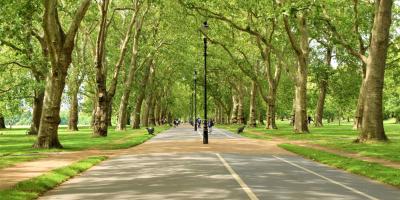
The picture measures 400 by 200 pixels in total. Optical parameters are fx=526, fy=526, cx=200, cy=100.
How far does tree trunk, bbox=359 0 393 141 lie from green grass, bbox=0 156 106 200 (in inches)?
685

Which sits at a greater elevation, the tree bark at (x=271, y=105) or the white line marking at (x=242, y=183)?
the tree bark at (x=271, y=105)

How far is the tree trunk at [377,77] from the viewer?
28688 millimetres

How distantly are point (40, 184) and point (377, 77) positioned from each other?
21318 millimetres

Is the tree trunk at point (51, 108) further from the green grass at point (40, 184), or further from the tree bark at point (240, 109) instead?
the tree bark at point (240, 109)

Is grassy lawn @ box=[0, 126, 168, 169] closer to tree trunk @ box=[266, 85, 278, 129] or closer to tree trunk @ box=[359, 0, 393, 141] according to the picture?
tree trunk @ box=[359, 0, 393, 141]

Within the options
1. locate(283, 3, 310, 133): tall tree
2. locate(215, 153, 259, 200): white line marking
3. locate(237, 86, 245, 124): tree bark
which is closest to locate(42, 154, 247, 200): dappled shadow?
locate(215, 153, 259, 200): white line marking

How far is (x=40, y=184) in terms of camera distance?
12852 millimetres

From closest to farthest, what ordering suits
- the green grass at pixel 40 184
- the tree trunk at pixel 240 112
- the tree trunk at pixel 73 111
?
the green grass at pixel 40 184 < the tree trunk at pixel 73 111 < the tree trunk at pixel 240 112

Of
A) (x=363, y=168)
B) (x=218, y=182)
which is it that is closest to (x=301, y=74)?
(x=363, y=168)

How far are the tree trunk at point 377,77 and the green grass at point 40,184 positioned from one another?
57.1ft

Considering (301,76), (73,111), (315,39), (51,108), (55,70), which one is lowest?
(51,108)

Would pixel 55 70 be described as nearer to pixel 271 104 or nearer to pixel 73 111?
pixel 271 104

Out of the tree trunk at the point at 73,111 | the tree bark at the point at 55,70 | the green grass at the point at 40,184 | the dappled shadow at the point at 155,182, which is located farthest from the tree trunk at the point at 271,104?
the green grass at the point at 40,184

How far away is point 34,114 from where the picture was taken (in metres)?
47.8
